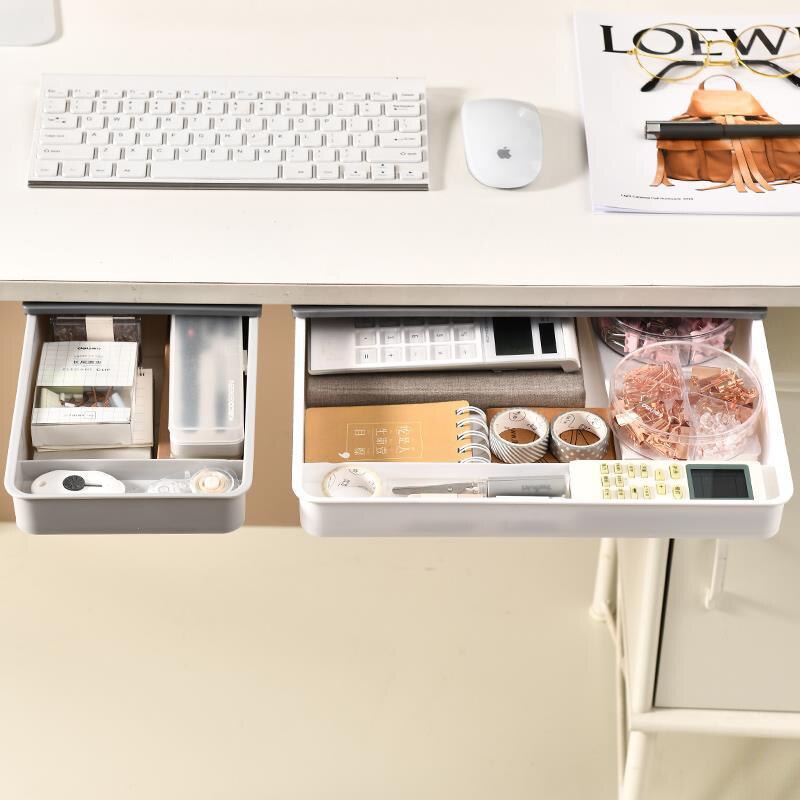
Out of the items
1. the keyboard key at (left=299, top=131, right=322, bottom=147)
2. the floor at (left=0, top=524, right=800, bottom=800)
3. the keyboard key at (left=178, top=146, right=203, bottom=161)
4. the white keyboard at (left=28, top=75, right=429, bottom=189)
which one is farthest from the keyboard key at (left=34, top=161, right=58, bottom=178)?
the floor at (left=0, top=524, right=800, bottom=800)

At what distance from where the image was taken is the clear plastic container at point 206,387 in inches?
35.0

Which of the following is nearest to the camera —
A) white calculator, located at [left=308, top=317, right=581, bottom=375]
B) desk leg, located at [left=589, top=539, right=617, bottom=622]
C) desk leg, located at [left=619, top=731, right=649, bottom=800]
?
white calculator, located at [left=308, top=317, right=581, bottom=375]

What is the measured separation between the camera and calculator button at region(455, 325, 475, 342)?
95 centimetres

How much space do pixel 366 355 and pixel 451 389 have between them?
8 cm

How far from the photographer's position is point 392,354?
0.95 m

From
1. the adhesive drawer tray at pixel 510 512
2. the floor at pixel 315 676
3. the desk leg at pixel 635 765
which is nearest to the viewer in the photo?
the adhesive drawer tray at pixel 510 512

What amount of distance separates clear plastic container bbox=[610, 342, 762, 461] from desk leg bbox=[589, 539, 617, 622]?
0.65 meters

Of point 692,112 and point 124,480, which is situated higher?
point 692,112

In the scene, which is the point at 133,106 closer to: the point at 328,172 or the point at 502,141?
the point at 328,172

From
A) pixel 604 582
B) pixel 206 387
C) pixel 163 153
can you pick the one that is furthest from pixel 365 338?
pixel 604 582

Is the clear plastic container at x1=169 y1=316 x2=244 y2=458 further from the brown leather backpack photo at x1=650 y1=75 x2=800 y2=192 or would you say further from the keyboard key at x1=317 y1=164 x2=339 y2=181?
the brown leather backpack photo at x1=650 y1=75 x2=800 y2=192

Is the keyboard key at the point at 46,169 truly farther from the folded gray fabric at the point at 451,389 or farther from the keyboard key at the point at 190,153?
the folded gray fabric at the point at 451,389

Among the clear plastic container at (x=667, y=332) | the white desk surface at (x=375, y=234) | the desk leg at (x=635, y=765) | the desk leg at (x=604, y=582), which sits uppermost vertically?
the white desk surface at (x=375, y=234)

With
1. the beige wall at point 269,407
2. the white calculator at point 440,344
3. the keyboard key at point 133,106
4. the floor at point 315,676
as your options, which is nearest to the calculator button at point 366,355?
the white calculator at point 440,344
